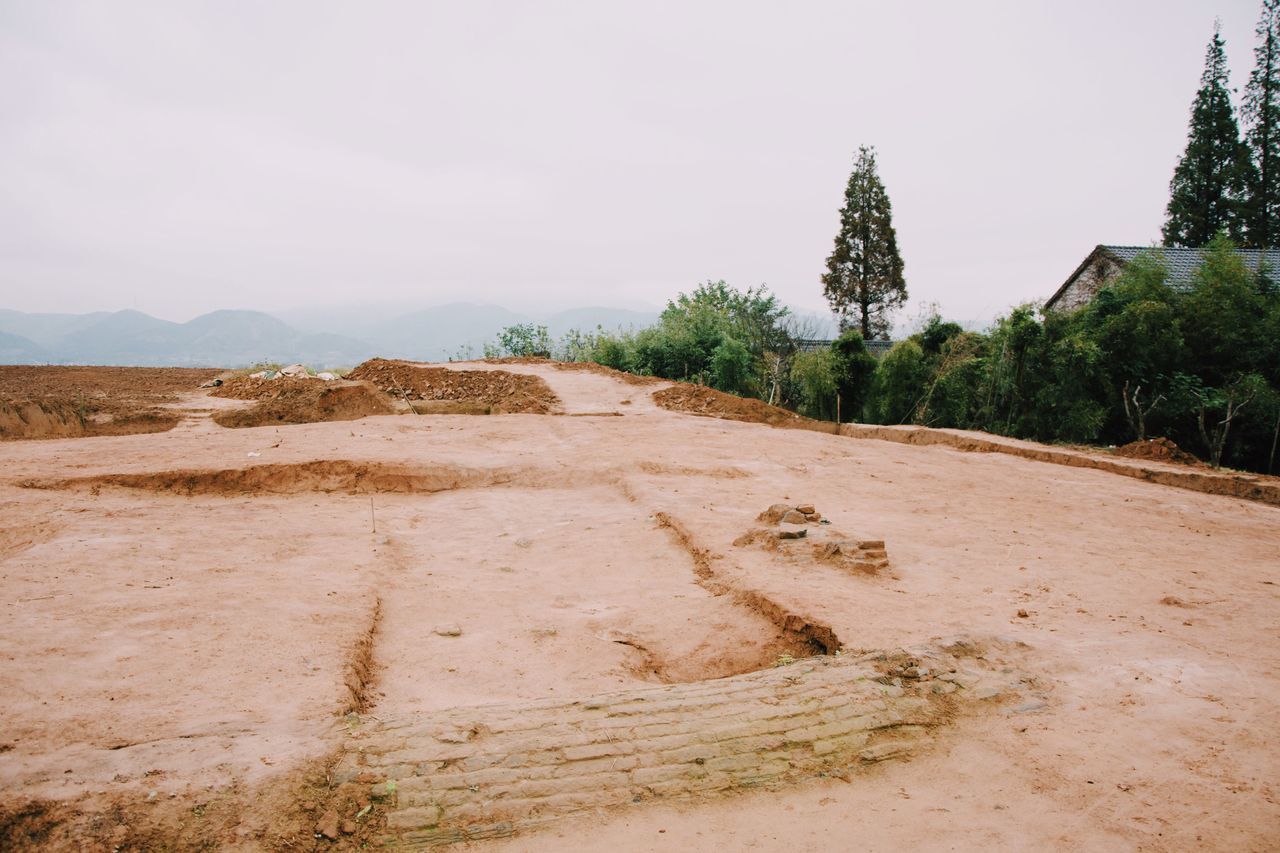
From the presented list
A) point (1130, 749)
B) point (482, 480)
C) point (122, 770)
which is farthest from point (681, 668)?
point (482, 480)

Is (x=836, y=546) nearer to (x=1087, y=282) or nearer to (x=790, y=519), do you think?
(x=790, y=519)

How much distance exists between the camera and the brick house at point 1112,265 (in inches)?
666

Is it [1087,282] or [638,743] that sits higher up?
[1087,282]

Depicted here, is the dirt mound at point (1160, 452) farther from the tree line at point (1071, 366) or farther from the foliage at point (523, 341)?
the foliage at point (523, 341)

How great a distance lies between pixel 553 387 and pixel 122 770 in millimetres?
11942

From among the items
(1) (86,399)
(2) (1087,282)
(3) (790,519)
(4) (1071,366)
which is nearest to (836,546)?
(3) (790,519)

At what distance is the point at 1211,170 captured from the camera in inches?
950

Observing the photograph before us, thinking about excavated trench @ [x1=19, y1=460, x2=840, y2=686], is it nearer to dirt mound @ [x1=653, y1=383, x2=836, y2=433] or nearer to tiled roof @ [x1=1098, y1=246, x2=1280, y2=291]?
dirt mound @ [x1=653, y1=383, x2=836, y2=433]

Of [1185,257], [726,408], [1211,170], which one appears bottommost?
[726,408]

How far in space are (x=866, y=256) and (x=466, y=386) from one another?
63.2 feet

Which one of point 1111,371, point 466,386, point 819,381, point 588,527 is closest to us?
point 588,527

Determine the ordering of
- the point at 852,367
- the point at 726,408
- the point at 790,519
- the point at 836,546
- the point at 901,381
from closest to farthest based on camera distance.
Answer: the point at 836,546
the point at 790,519
the point at 726,408
the point at 901,381
the point at 852,367

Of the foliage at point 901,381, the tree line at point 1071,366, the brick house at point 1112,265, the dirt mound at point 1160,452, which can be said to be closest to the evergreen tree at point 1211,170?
the brick house at point 1112,265

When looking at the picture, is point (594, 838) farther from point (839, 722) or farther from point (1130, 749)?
point (1130, 749)
